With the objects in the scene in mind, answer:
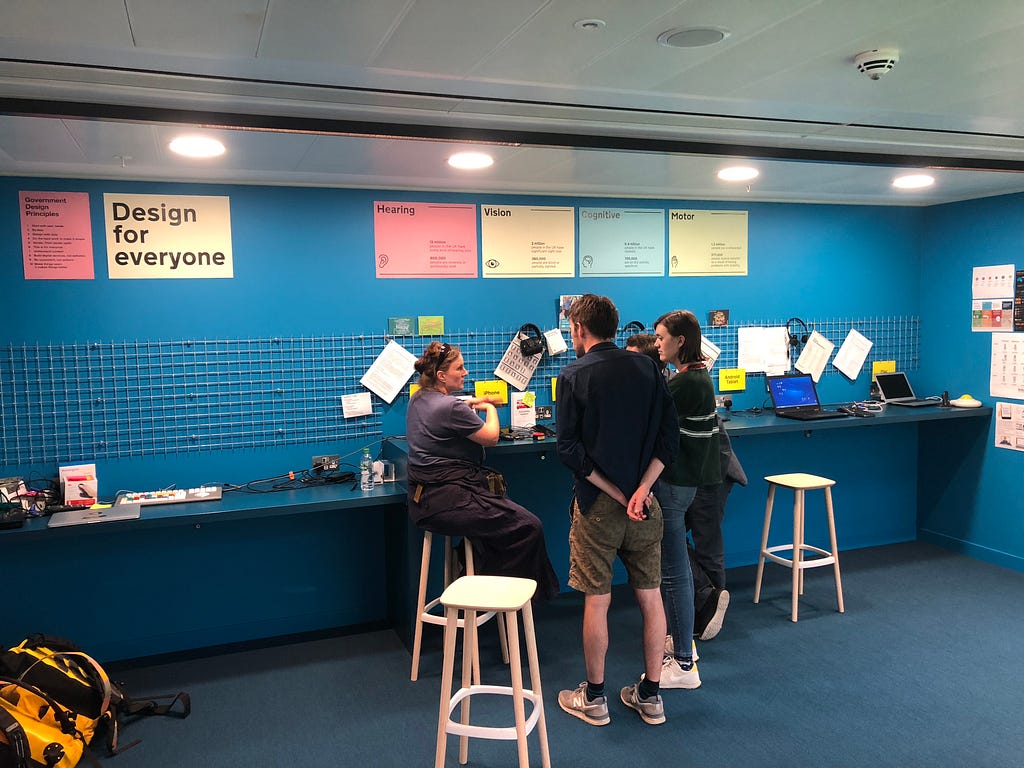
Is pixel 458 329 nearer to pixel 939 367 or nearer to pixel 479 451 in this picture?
pixel 479 451

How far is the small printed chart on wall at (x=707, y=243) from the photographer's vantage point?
4473mm

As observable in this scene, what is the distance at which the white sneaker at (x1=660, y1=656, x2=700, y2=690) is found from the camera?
3.15 m

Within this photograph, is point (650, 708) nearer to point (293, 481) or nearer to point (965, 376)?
point (293, 481)

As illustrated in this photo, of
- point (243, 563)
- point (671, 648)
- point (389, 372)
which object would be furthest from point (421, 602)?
point (389, 372)

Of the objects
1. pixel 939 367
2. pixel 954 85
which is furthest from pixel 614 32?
pixel 939 367

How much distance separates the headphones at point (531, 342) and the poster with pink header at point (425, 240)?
16.6 inches

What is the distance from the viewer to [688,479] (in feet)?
9.88

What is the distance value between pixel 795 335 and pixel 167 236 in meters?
3.64

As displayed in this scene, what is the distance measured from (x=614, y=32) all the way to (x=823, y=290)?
11.3ft

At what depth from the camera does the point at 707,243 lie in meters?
4.54

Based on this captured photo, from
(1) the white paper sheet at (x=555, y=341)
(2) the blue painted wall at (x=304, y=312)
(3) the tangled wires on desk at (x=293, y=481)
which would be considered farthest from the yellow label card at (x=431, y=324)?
(3) the tangled wires on desk at (x=293, y=481)

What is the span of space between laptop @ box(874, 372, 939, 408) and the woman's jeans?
2.60 meters

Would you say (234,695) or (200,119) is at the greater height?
(200,119)

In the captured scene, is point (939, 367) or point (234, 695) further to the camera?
point (939, 367)
